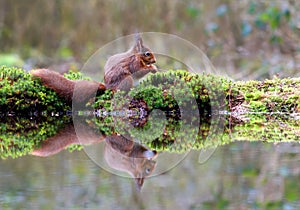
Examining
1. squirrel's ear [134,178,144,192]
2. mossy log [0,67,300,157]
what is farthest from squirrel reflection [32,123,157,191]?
mossy log [0,67,300,157]

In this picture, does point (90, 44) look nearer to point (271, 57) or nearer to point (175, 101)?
point (271, 57)

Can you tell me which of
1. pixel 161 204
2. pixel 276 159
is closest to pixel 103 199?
pixel 161 204

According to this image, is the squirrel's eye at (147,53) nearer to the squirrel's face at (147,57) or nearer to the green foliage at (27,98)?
the squirrel's face at (147,57)

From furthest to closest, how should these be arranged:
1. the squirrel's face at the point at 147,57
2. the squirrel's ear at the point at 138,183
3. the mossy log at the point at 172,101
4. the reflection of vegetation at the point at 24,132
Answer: the squirrel's face at the point at 147,57 → the mossy log at the point at 172,101 → the reflection of vegetation at the point at 24,132 → the squirrel's ear at the point at 138,183

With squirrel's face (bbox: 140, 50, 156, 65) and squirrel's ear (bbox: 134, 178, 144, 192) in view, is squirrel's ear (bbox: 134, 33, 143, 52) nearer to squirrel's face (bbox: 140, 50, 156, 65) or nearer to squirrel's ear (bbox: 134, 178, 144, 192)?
squirrel's face (bbox: 140, 50, 156, 65)

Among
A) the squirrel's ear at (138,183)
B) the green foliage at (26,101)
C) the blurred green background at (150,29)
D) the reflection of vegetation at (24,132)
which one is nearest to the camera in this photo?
the squirrel's ear at (138,183)

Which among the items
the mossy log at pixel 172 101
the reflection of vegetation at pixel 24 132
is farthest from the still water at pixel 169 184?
the mossy log at pixel 172 101

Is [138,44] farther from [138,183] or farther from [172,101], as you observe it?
[138,183]

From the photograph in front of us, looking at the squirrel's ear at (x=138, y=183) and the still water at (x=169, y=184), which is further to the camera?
the squirrel's ear at (x=138, y=183)
